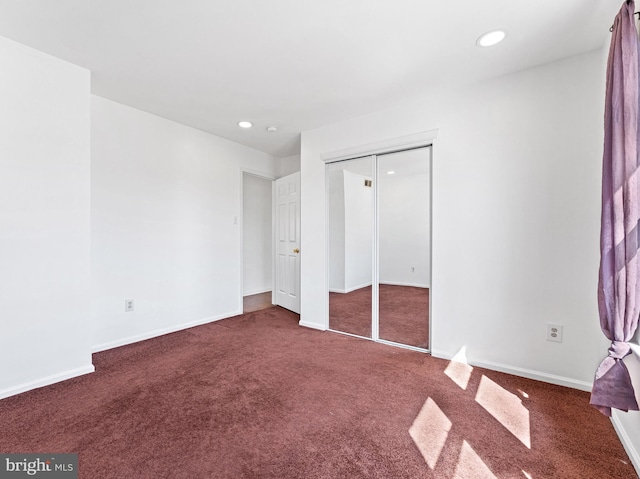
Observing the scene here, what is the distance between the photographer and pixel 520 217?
7.58 feet

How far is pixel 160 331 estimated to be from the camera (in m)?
3.26

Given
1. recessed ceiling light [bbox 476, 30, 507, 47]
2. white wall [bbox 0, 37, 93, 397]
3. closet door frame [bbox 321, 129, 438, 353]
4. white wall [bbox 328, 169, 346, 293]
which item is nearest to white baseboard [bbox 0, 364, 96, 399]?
white wall [bbox 0, 37, 93, 397]

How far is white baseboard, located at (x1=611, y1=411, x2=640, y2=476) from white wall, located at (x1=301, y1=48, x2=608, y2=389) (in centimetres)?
49

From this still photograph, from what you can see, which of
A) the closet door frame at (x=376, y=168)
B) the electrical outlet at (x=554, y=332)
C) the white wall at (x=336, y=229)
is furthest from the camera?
the white wall at (x=336, y=229)

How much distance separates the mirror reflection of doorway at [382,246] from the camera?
289 centimetres

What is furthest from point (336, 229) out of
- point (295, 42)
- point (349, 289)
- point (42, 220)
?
point (42, 220)

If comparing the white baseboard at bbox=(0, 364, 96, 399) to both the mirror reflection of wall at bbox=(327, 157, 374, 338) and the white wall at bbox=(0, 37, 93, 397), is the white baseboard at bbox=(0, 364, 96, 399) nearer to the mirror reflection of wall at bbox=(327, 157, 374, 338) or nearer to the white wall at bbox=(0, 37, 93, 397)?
the white wall at bbox=(0, 37, 93, 397)

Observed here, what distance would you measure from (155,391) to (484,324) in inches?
106

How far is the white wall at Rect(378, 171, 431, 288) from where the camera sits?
2863 millimetres

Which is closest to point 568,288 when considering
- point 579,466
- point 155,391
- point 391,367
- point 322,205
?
point 579,466

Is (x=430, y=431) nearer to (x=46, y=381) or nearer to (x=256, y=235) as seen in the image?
(x=46, y=381)

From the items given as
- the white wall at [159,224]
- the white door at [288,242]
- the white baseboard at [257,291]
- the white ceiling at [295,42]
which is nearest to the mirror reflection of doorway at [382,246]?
the white ceiling at [295,42]

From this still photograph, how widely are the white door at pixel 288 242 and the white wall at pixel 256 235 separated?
3.82 ft

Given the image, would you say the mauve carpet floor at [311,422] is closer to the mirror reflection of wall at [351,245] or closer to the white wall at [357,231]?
the mirror reflection of wall at [351,245]
